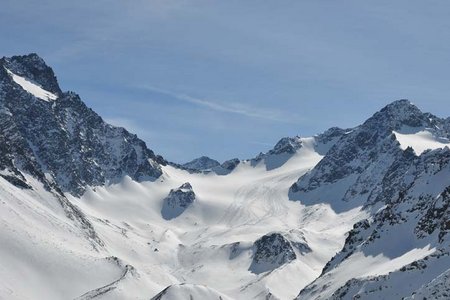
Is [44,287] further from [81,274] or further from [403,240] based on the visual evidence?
[403,240]

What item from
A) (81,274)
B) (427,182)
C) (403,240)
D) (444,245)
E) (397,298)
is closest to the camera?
(397,298)

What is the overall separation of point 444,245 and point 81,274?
105315 mm

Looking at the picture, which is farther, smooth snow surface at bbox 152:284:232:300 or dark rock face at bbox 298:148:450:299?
smooth snow surface at bbox 152:284:232:300

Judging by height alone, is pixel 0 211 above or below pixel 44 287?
above

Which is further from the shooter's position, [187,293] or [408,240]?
[187,293]

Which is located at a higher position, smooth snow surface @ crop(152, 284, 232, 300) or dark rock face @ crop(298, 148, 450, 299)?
dark rock face @ crop(298, 148, 450, 299)

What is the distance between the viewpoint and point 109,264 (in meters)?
196

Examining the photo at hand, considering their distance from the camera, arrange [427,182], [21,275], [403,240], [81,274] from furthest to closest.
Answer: [81,274] < [21,275] < [427,182] < [403,240]

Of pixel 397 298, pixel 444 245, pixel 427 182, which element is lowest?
pixel 397 298

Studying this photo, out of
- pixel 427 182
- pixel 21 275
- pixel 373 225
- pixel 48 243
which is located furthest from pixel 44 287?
pixel 427 182

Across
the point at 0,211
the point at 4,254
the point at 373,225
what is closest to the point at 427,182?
the point at 373,225

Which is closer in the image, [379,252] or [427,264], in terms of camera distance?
[427,264]

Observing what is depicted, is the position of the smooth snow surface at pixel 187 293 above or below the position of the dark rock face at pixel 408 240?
below

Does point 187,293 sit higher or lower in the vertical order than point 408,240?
lower
